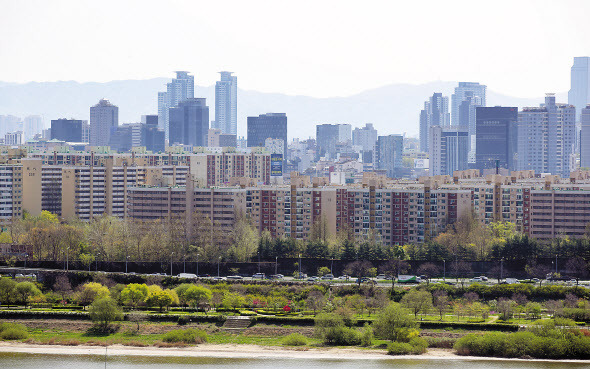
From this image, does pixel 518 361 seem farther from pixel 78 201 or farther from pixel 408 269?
pixel 78 201

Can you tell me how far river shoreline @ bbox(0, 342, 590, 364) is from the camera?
4825 cm

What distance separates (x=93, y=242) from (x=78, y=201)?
1096 inches

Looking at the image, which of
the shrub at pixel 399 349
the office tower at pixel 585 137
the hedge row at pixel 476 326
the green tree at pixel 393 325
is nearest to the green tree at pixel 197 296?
the green tree at pixel 393 325

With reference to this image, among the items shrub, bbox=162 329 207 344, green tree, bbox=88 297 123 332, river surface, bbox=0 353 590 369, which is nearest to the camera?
river surface, bbox=0 353 590 369

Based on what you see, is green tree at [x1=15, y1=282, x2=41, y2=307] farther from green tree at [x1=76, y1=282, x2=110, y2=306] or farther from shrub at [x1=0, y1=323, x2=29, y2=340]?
shrub at [x1=0, y1=323, x2=29, y2=340]

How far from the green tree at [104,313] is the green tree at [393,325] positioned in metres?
13.4

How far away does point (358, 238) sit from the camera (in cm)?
8350

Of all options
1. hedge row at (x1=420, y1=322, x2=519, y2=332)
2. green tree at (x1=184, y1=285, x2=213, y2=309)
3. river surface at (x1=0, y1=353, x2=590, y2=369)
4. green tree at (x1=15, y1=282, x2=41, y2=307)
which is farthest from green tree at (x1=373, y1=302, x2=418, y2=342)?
green tree at (x1=15, y1=282, x2=41, y2=307)

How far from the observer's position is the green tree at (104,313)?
5362 centimetres

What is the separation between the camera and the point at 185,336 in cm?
5153

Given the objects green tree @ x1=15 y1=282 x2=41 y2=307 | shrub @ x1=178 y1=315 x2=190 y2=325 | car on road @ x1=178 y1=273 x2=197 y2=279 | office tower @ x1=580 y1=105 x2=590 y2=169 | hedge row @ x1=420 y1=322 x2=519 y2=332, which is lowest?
shrub @ x1=178 y1=315 x2=190 y2=325

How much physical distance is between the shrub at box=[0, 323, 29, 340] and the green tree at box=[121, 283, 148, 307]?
5939 millimetres

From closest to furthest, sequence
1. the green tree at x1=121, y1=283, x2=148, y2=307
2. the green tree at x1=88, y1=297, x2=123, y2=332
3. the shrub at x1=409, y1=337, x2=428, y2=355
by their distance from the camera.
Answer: the shrub at x1=409, y1=337, x2=428, y2=355, the green tree at x1=88, y1=297, x2=123, y2=332, the green tree at x1=121, y1=283, x2=148, y2=307

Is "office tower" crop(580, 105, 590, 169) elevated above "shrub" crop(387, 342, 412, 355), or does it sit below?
above
